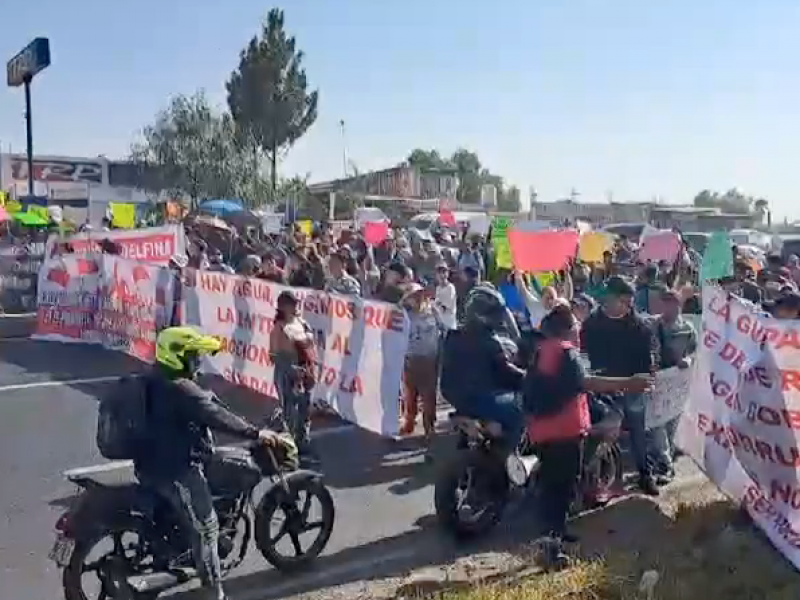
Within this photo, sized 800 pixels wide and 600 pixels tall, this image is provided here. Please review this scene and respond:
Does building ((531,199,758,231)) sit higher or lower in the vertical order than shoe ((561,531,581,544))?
higher

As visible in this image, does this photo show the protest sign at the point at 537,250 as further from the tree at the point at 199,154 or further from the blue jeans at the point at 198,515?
the tree at the point at 199,154

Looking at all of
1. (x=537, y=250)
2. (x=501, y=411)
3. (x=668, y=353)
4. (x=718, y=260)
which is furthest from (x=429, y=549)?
(x=718, y=260)

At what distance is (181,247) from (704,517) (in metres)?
10.6

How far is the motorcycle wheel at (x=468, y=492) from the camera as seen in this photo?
23.5 ft

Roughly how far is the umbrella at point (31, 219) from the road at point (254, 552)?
14119mm

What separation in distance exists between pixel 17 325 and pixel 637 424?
45.7ft

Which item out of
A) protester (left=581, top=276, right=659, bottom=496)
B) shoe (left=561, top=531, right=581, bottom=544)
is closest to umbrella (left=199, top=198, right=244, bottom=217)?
protester (left=581, top=276, right=659, bottom=496)

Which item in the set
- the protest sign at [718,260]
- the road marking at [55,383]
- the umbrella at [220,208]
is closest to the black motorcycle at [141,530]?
the road marking at [55,383]

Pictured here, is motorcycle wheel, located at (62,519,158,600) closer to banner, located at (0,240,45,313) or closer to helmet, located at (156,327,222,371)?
helmet, located at (156,327,222,371)

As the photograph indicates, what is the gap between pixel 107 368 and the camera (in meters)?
14.5

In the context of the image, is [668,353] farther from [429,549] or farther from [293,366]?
[293,366]

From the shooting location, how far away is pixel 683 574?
6.08 meters

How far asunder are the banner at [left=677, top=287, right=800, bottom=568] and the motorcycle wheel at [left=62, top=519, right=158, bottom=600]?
3.80 m

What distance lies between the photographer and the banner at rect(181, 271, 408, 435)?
32.1 ft
